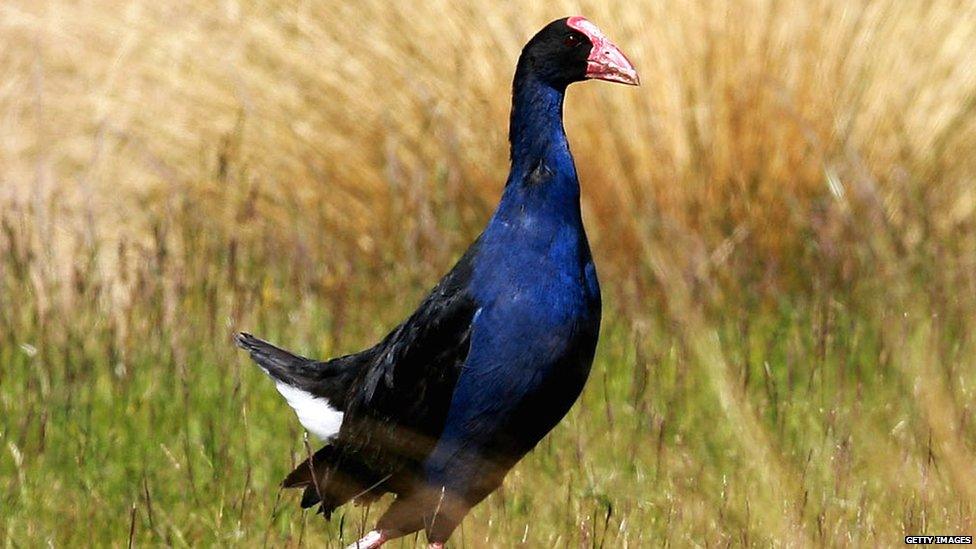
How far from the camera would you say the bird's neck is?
12.7ft

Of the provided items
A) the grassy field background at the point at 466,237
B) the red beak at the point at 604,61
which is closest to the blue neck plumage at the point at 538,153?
the red beak at the point at 604,61

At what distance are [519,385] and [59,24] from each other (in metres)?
3.36

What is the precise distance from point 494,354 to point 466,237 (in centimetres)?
244

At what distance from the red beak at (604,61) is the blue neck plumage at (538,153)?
4.8 inches

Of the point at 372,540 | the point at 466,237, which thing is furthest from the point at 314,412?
the point at 466,237

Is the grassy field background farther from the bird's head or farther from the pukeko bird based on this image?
the bird's head

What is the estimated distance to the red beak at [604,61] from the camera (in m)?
4.07

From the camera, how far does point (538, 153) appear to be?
3.86 meters

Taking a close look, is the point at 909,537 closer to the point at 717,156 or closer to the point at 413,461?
the point at 413,461

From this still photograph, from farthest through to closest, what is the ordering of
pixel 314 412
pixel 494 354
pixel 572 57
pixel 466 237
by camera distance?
pixel 466 237 → pixel 314 412 → pixel 572 57 → pixel 494 354

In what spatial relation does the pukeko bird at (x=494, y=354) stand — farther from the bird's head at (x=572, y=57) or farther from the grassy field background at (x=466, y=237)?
the grassy field background at (x=466, y=237)

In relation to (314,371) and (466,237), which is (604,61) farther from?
(466,237)

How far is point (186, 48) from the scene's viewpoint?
20.3 ft

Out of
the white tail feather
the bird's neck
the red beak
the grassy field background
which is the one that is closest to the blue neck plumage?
the bird's neck
